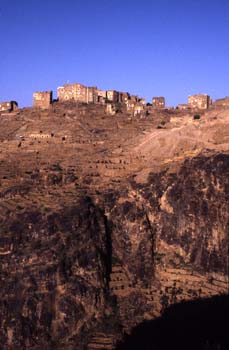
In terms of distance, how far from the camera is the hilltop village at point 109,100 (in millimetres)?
78250

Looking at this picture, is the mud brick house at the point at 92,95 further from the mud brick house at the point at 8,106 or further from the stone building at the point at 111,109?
the mud brick house at the point at 8,106

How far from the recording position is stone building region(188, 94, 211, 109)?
3162 inches

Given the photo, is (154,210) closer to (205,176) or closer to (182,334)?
(205,176)

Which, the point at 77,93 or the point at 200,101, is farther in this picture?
the point at 200,101

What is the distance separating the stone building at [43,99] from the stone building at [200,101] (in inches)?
836

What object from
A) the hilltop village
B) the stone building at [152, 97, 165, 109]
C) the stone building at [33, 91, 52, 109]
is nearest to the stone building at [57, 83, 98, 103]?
the hilltop village

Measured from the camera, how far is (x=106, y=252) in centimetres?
4144

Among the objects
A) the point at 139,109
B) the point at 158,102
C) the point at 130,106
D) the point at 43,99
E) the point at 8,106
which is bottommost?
the point at 139,109

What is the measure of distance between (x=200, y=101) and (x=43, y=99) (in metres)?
23.2

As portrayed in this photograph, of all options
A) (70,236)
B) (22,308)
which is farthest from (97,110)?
(22,308)

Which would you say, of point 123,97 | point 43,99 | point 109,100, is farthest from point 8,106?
point 123,97

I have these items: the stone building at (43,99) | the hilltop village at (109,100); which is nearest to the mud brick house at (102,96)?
the hilltop village at (109,100)

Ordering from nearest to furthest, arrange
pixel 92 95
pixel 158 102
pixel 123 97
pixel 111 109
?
pixel 111 109 < pixel 92 95 < pixel 158 102 < pixel 123 97

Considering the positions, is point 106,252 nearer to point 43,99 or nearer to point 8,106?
point 43,99
